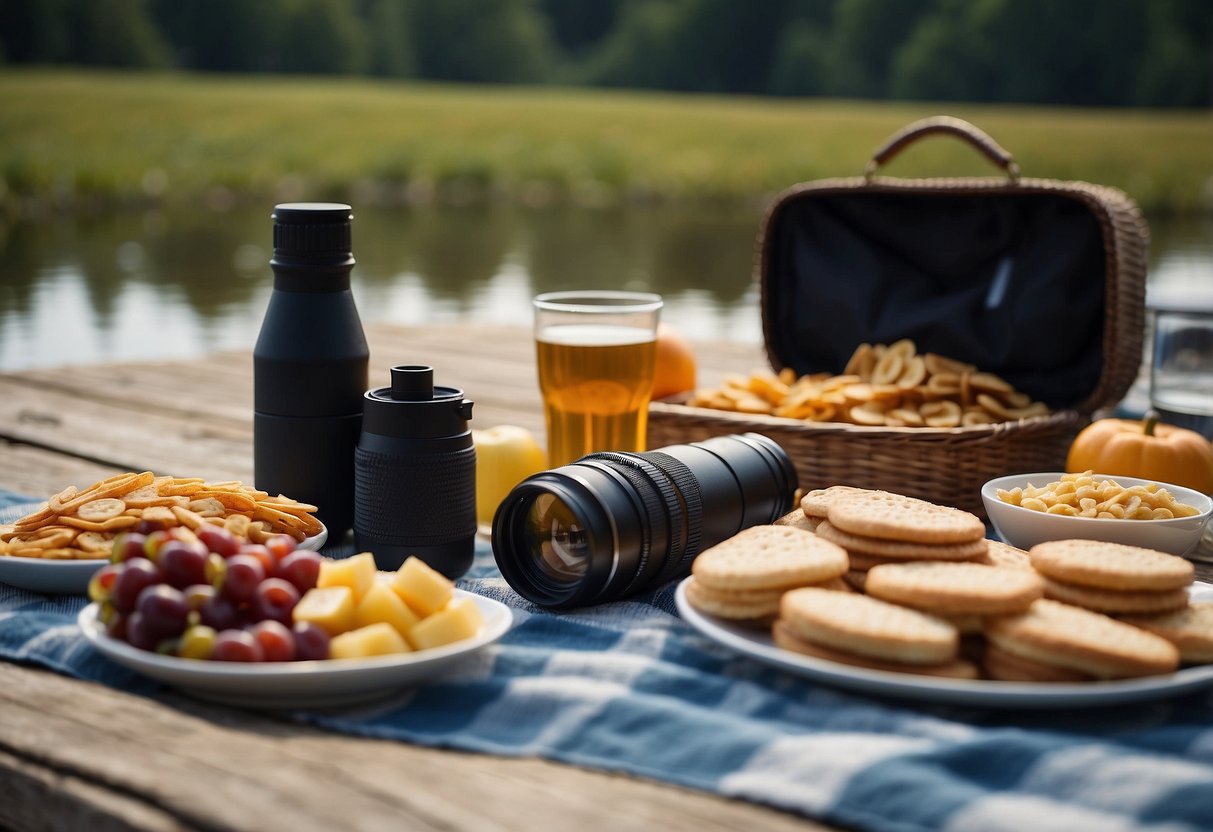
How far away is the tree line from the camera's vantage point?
101ft

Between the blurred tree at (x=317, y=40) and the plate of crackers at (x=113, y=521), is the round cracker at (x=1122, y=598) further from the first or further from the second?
the blurred tree at (x=317, y=40)

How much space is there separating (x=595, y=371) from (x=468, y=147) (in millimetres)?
18099

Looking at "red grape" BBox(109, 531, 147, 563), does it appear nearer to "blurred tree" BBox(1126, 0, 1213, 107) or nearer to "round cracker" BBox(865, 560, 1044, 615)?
"round cracker" BBox(865, 560, 1044, 615)

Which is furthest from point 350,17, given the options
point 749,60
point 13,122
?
point 13,122

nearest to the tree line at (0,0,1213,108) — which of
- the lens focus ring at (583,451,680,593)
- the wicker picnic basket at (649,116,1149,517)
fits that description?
the wicker picnic basket at (649,116,1149,517)

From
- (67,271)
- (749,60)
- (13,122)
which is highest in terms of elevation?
→ (749,60)

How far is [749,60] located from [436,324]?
37.5m

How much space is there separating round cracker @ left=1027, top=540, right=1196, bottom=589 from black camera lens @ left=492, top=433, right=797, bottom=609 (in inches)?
16.1

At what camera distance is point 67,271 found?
7801 mm

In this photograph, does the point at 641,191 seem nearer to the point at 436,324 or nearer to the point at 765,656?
the point at 436,324

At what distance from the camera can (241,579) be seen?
123 centimetres

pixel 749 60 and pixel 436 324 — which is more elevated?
pixel 749 60

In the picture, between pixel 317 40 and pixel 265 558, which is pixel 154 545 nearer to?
pixel 265 558

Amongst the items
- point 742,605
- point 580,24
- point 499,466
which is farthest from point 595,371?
point 580,24
